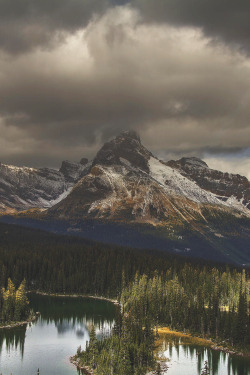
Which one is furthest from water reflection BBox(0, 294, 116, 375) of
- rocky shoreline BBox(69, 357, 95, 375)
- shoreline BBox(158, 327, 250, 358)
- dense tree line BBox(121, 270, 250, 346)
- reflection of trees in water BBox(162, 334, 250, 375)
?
reflection of trees in water BBox(162, 334, 250, 375)

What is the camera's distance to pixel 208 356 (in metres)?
135

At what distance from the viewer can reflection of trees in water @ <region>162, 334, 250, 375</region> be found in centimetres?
12644

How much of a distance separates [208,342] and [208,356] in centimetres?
1491

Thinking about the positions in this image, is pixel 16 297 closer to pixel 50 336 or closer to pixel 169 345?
pixel 50 336

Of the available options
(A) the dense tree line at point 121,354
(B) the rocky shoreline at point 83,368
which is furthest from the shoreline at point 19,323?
(B) the rocky shoreline at point 83,368

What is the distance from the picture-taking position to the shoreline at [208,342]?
5531 inches

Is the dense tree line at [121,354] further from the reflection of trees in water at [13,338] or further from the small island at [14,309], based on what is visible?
the small island at [14,309]

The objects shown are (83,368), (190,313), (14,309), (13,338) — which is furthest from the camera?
(14,309)

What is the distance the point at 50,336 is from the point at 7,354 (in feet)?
93.1

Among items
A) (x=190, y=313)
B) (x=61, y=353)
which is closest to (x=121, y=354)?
(x=61, y=353)

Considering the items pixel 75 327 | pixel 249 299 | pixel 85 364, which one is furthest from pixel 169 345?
pixel 249 299

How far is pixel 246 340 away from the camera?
14762 cm

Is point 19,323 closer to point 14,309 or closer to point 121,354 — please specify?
point 14,309

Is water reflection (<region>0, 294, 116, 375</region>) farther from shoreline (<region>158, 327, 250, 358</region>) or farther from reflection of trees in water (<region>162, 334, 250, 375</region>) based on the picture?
reflection of trees in water (<region>162, 334, 250, 375</region>)
